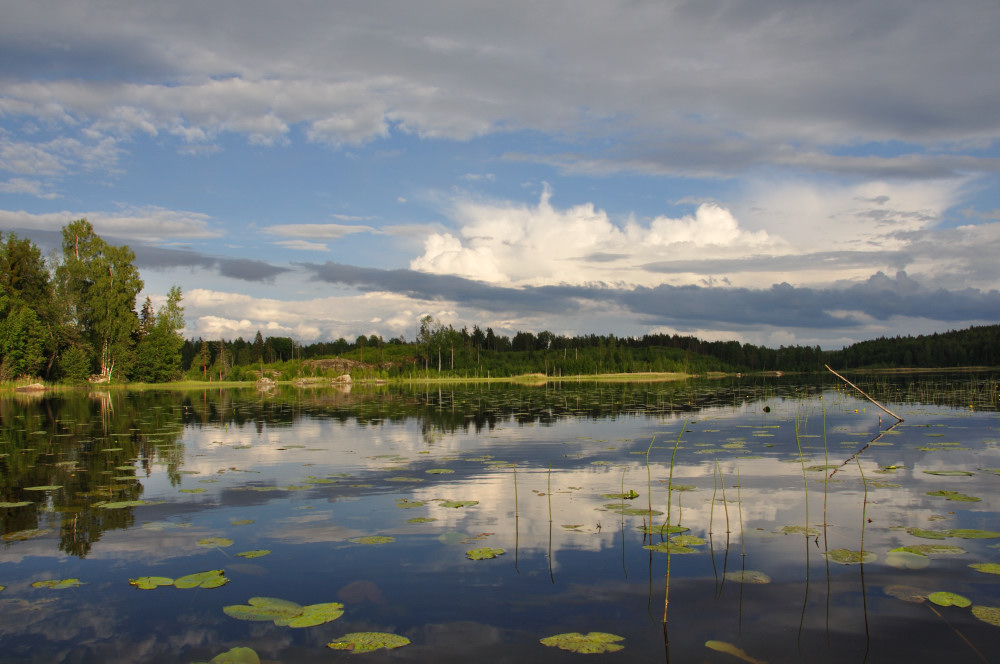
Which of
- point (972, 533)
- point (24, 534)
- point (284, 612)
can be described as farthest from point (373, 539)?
point (972, 533)

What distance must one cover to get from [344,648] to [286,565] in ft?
9.58

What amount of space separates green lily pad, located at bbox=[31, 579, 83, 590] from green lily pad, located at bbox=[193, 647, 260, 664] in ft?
11.2

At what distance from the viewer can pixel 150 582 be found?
770 cm

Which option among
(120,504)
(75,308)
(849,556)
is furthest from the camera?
(75,308)

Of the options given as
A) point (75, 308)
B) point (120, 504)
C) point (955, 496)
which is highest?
point (75, 308)

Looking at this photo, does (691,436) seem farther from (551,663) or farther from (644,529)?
(551,663)

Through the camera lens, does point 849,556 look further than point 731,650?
Yes

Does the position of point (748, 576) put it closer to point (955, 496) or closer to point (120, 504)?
point (955, 496)

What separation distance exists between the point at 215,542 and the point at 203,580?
78.1 inches

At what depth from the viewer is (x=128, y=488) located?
1396 centimetres

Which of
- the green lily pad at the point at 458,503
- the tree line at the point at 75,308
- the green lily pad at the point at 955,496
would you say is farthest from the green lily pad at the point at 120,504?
the tree line at the point at 75,308

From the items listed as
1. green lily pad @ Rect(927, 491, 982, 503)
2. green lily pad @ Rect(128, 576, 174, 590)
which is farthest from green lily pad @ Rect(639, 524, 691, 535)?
green lily pad @ Rect(128, 576, 174, 590)

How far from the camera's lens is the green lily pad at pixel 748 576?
7.62m

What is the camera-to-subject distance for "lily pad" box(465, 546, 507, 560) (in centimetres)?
860
